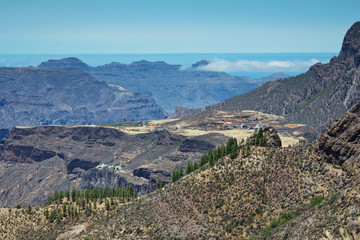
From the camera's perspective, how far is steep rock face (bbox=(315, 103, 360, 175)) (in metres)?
101

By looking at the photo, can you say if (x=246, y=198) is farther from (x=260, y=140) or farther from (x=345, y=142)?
(x=345, y=142)

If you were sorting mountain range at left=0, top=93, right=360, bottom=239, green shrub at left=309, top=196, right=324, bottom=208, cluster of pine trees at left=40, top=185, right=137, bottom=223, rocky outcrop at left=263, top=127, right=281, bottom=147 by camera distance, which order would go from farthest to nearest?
cluster of pine trees at left=40, top=185, right=137, bottom=223
rocky outcrop at left=263, top=127, right=281, bottom=147
mountain range at left=0, top=93, right=360, bottom=239
green shrub at left=309, top=196, right=324, bottom=208

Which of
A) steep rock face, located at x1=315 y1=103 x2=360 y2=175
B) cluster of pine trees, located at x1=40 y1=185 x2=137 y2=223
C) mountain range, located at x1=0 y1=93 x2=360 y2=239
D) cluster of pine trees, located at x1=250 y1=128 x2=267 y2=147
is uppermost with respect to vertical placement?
steep rock face, located at x1=315 y1=103 x2=360 y2=175

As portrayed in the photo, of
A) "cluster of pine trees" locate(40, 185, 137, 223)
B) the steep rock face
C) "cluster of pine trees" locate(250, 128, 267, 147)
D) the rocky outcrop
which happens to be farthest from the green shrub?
"cluster of pine trees" locate(40, 185, 137, 223)

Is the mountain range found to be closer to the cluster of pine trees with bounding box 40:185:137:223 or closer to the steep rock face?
the steep rock face

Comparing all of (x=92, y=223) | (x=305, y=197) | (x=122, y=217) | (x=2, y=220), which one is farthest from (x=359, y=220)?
(x=2, y=220)

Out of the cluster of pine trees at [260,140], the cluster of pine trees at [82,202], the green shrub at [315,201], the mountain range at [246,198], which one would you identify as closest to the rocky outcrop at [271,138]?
the mountain range at [246,198]

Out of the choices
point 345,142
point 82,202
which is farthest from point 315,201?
point 82,202

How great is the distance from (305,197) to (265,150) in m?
22.8

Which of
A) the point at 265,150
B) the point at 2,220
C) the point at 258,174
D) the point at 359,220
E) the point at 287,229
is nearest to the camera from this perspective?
the point at 359,220

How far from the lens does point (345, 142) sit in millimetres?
103562

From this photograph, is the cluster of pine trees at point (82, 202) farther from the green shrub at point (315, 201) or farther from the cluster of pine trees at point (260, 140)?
the green shrub at point (315, 201)

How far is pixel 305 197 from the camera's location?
10288cm

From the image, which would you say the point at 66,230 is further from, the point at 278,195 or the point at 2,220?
the point at 278,195
